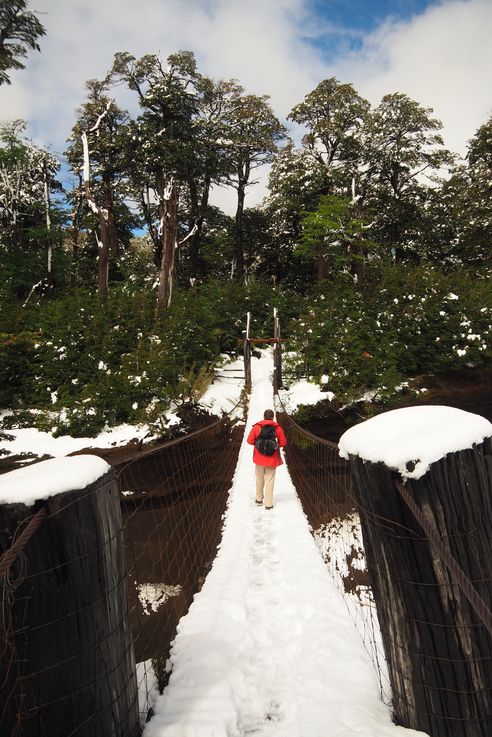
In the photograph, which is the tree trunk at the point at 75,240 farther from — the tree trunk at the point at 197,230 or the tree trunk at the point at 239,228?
the tree trunk at the point at 239,228

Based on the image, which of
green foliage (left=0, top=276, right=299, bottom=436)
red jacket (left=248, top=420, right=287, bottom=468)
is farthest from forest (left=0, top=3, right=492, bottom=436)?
red jacket (left=248, top=420, right=287, bottom=468)

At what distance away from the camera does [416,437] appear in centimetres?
99

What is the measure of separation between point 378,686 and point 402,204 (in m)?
20.4

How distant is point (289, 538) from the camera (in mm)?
3355

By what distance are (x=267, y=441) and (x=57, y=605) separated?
3.48 metres

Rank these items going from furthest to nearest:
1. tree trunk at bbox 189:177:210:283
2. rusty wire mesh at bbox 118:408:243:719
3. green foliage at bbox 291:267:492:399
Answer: tree trunk at bbox 189:177:210:283 < green foliage at bbox 291:267:492:399 < rusty wire mesh at bbox 118:408:243:719

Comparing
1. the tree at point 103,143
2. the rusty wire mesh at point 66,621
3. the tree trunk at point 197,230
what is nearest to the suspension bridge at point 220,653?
the rusty wire mesh at point 66,621

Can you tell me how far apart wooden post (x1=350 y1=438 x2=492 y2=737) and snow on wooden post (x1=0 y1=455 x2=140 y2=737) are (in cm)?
80

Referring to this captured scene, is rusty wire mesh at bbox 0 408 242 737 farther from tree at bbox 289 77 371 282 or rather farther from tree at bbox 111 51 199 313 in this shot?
tree at bbox 289 77 371 282

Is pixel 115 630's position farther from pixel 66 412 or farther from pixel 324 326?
pixel 324 326

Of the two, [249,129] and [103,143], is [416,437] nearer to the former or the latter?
[103,143]

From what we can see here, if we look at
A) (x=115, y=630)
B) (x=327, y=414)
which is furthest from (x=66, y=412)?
(x=115, y=630)

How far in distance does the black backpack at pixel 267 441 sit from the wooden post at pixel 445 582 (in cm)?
320

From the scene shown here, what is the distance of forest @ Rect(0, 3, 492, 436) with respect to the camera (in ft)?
28.9
